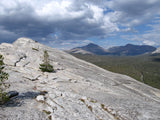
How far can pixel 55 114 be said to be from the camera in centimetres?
1462

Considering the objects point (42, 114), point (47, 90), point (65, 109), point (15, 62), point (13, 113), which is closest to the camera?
point (13, 113)

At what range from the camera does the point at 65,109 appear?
631 inches

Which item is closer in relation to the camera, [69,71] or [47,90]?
[47,90]

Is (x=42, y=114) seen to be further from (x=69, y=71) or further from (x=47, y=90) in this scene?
(x=69, y=71)

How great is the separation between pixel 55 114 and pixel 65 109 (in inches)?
69.3

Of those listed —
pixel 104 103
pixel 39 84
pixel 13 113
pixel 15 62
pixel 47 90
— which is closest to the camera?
pixel 13 113

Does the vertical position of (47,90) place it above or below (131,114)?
above

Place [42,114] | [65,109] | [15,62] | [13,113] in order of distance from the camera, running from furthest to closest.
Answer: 1. [15,62]
2. [65,109]
3. [42,114]
4. [13,113]

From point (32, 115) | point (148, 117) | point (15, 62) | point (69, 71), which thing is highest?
point (15, 62)

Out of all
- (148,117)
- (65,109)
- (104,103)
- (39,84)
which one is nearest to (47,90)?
(39,84)

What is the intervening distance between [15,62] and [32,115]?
79.3 feet

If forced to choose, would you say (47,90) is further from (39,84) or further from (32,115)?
(32,115)

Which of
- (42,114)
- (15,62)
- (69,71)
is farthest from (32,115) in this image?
(15,62)

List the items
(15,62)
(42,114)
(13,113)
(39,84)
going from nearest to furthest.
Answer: (13,113) → (42,114) → (39,84) → (15,62)
